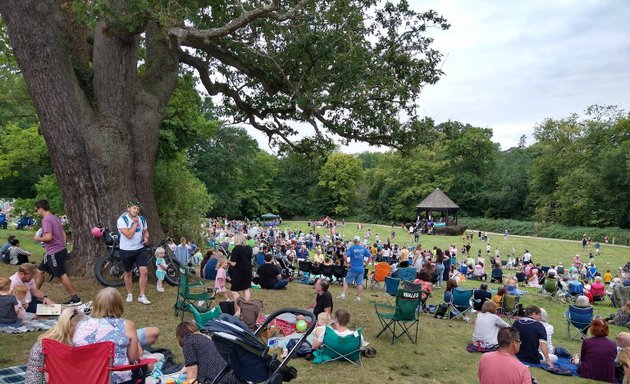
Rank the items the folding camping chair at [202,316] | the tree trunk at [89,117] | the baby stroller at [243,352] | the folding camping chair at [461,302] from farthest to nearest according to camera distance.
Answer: the folding camping chair at [461,302]
the tree trunk at [89,117]
the folding camping chair at [202,316]
the baby stroller at [243,352]

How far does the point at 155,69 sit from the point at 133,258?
459 cm

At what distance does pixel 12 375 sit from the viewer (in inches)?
182

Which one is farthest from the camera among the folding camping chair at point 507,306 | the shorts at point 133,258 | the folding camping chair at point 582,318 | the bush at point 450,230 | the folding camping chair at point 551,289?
the bush at point 450,230

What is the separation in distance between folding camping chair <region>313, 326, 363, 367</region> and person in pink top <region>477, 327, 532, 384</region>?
2.06 m

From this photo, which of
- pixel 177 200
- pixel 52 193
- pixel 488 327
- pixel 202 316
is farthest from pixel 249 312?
pixel 52 193

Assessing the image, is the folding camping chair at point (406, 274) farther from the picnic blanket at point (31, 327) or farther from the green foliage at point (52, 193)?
the green foliage at point (52, 193)

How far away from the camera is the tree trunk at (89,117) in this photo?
332 inches

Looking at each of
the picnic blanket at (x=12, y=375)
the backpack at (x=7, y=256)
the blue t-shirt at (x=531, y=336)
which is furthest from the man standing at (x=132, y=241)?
the backpack at (x=7, y=256)

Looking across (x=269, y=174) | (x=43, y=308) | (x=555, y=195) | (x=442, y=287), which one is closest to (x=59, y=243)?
(x=43, y=308)

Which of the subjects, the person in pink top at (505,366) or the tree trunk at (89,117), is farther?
the tree trunk at (89,117)

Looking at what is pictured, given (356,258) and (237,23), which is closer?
A: (237,23)

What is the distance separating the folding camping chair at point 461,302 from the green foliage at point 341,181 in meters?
60.4

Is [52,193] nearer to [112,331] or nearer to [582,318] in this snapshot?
[112,331]

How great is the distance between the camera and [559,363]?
273 inches
